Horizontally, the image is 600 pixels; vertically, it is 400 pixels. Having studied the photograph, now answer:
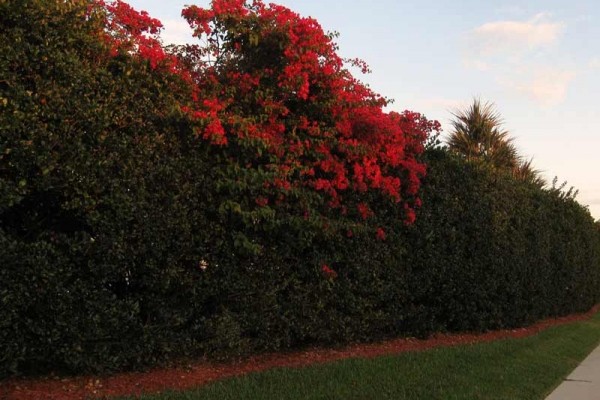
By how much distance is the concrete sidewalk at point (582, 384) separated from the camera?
7297 mm

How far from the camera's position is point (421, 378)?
23.4 feet

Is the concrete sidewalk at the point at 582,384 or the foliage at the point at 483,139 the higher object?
the foliage at the point at 483,139

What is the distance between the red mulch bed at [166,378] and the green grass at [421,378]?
32cm

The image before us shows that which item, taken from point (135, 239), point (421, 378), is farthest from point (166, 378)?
point (421, 378)

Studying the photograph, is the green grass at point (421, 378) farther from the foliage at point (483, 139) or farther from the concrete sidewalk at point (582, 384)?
the foliage at point (483, 139)

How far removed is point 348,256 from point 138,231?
10.9 ft

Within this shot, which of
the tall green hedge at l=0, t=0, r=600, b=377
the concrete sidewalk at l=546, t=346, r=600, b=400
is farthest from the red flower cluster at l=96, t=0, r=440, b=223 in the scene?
the concrete sidewalk at l=546, t=346, r=600, b=400

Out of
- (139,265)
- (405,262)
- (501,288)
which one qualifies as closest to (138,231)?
(139,265)

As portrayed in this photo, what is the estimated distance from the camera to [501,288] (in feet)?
38.0

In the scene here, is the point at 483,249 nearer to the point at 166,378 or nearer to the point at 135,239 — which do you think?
the point at 166,378

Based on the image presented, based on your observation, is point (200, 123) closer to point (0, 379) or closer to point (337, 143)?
point (337, 143)

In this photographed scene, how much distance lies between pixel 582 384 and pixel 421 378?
2.55m

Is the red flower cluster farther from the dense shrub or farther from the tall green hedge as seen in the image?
the dense shrub

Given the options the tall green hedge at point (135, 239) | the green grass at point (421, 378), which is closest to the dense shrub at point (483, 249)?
the tall green hedge at point (135, 239)
